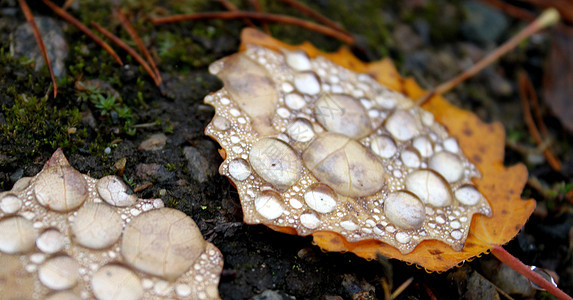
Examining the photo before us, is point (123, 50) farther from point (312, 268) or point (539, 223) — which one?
point (539, 223)

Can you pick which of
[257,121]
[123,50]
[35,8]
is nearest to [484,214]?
[257,121]

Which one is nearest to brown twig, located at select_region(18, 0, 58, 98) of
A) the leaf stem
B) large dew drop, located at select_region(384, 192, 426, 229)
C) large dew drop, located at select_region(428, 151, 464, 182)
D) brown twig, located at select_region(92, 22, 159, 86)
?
brown twig, located at select_region(92, 22, 159, 86)

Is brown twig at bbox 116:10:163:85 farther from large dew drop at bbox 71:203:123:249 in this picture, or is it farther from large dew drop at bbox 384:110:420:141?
large dew drop at bbox 384:110:420:141

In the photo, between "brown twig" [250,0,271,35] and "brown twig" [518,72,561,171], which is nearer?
"brown twig" [250,0,271,35]

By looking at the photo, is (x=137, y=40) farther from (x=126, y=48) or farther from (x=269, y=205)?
(x=269, y=205)

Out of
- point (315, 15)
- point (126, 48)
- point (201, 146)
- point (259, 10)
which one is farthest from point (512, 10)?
point (126, 48)

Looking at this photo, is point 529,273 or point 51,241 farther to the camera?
point 529,273
